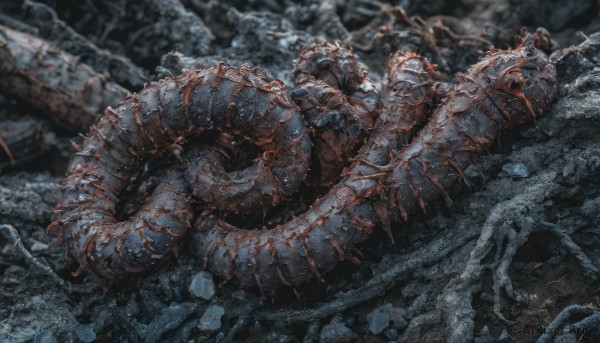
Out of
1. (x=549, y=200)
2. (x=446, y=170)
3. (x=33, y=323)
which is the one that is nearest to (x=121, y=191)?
(x=33, y=323)

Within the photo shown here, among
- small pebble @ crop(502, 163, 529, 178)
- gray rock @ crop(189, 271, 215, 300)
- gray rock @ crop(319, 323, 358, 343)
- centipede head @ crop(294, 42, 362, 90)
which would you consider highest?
centipede head @ crop(294, 42, 362, 90)

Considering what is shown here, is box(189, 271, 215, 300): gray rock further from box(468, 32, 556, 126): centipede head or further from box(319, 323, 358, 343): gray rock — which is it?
box(468, 32, 556, 126): centipede head

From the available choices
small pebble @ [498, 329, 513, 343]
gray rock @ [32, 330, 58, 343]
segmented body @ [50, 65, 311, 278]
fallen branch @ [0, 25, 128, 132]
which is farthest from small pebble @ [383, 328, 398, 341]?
fallen branch @ [0, 25, 128, 132]

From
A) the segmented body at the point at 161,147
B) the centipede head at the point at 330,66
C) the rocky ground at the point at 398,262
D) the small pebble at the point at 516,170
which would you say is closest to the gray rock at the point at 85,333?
the rocky ground at the point at 398,262

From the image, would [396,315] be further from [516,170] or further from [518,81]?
[518,81]

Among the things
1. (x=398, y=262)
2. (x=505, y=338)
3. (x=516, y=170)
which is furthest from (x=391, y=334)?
(x=516, y=170)

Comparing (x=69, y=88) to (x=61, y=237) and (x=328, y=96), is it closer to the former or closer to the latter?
(x=61, y=237)

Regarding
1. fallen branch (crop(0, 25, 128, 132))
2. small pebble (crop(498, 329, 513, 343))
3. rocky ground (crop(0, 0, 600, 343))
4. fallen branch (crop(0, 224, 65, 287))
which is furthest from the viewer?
fallen branch (crop(0, 25, 128, 132))
